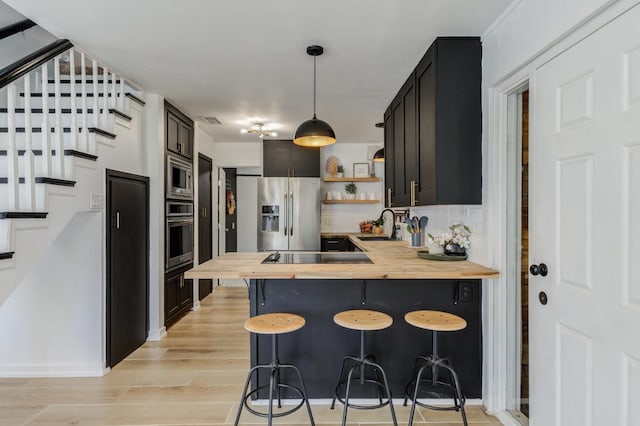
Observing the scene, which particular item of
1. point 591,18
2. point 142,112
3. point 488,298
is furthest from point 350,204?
point 591,18

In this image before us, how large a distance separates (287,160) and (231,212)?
6.89ft

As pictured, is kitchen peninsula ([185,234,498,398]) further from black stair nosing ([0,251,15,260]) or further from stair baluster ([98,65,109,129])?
stair baluster ([98,65,109,129])

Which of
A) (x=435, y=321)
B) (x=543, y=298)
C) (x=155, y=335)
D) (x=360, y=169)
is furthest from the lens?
(x=360, y=169)

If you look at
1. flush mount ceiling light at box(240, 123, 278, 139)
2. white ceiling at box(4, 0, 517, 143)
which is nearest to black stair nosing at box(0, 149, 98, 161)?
white ceiling at box(4, 0, 517, 143)

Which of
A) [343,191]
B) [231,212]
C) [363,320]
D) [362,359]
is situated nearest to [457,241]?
[363,320]

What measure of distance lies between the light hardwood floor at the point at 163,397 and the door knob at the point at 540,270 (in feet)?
3.57

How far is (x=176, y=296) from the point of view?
441cm

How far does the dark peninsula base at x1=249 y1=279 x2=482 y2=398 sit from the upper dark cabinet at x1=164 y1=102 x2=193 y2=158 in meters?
2.48

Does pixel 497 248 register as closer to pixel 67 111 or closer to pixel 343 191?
pixel 67 111

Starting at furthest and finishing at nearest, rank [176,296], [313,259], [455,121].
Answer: [176,296] < [313,259] < [455,121]

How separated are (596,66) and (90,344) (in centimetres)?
381

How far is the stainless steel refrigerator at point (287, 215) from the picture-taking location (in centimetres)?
589

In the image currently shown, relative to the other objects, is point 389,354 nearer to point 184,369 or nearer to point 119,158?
point 184,369

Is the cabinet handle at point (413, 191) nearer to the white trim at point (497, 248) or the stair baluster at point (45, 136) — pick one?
the white trim at point (497, 248)
